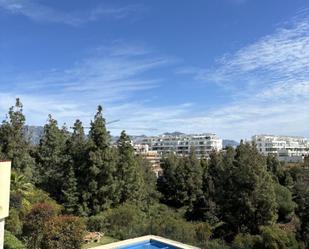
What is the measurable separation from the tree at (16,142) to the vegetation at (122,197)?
0.17 feet

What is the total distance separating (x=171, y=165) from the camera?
1369 inches

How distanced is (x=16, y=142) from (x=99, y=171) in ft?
15.7

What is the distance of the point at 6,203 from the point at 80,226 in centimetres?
414

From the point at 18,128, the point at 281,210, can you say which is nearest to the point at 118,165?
the point at 18,128

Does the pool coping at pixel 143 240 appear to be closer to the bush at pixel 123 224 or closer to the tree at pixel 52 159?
the bush at pixel 123 224

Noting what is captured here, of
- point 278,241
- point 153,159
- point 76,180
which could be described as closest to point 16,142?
point 76,180

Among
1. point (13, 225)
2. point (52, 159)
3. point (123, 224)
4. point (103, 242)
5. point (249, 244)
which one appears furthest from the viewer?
point (52, 159)

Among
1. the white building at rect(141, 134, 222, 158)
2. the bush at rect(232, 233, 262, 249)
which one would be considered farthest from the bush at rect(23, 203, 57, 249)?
the white building at rect(141, 134, 222, 158)

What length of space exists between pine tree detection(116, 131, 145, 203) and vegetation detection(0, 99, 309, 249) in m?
0.06

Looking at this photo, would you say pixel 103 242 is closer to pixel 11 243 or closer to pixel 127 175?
pixel 11 243

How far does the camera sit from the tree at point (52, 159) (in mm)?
24312

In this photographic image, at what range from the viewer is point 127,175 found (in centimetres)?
2381

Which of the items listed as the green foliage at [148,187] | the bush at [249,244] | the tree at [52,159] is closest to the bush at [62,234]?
the bush at [249,244]

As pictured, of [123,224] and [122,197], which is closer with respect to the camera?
[123,224]
